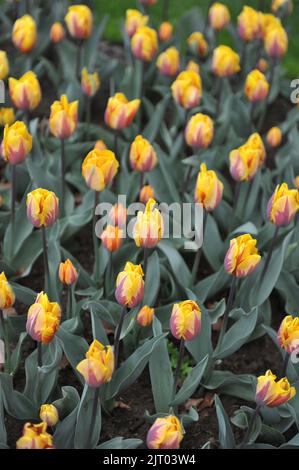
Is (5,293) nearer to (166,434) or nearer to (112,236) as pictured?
(112,236)

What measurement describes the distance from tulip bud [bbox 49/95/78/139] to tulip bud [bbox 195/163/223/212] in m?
0.52

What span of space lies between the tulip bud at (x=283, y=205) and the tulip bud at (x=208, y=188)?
17 centimetres

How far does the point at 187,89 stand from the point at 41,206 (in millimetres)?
994

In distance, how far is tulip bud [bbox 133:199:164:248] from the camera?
88.3 inches

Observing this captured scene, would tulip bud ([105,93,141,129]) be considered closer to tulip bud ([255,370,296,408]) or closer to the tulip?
the tulip

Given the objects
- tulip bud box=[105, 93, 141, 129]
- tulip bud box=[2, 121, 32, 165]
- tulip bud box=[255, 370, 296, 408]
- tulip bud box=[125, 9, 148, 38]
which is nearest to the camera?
tulip bud box=[255, 370, 296, 408]

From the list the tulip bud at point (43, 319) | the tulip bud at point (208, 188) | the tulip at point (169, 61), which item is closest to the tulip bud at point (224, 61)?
the tulip at point (169, 61)

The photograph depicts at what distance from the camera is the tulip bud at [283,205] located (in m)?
2.38

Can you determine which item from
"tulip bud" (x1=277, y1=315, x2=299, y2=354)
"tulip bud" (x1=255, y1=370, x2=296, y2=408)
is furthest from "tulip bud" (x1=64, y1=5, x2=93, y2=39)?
"tulip bud" (x1=255, y1=370, x2=296, y2=408)

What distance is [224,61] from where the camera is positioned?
3.29 meters

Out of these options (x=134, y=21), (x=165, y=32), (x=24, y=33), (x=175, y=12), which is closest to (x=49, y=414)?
(x=24, y=33)

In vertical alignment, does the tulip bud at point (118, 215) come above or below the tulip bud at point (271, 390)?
above

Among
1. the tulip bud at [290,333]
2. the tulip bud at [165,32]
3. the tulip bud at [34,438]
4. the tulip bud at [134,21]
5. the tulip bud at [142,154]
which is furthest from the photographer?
the tulip bud at [165,32]

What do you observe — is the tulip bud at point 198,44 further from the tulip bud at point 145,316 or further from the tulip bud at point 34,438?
the tulip bud at point 34,438
